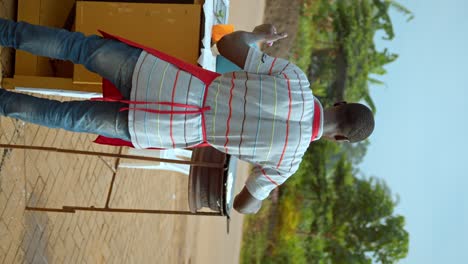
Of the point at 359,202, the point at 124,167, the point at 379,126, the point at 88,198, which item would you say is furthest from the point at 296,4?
the point at 88,198

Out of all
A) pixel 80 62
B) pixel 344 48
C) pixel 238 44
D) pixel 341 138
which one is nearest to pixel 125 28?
pixel 80 62

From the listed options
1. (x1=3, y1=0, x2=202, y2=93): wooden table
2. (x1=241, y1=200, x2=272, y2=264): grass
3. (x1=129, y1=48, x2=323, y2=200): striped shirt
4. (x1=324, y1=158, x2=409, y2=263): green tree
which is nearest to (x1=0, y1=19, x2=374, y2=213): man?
(x1=129, y1=48, x2=323, y2=200): striped shirt

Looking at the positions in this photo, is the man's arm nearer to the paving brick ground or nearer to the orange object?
the orange object

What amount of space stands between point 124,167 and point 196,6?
181 centimetres

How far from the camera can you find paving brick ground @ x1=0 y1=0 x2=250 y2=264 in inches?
91.7

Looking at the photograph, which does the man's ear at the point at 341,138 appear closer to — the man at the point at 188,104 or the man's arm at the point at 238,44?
the man at the point at 188,104

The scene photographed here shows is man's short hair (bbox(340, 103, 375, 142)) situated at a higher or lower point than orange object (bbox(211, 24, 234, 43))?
lower

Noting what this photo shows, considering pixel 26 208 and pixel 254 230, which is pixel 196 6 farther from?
pixel 254 230

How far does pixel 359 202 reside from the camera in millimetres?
6715

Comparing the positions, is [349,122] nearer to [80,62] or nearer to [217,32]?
[80,62]

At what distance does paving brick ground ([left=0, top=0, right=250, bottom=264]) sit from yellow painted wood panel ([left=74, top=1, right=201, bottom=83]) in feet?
1.19

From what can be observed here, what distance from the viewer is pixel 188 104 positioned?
58.9 inches

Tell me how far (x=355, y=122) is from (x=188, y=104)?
0.56 m

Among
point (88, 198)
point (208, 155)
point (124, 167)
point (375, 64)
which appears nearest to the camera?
point (208, 155)
